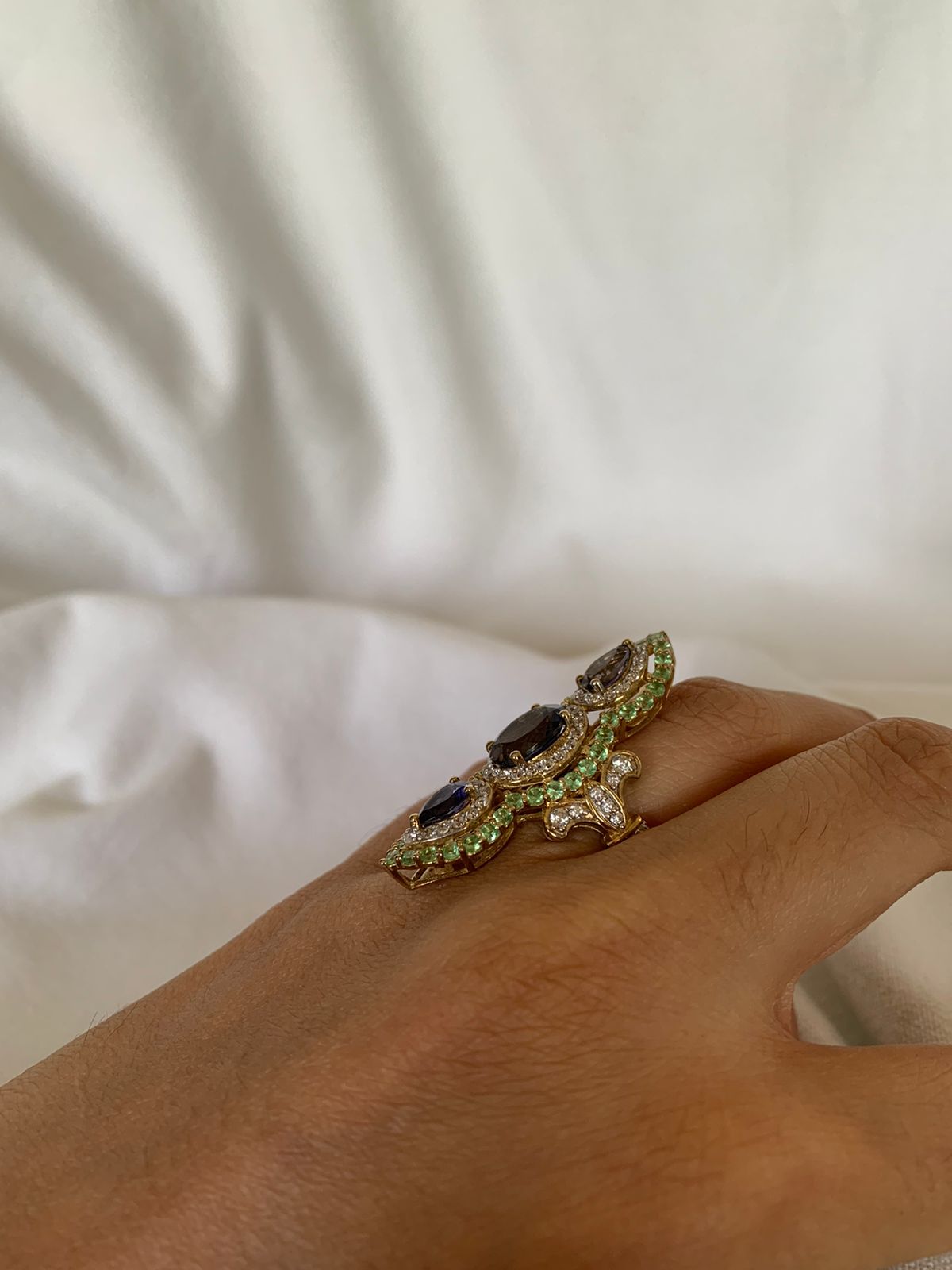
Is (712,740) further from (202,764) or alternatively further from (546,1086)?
(202,764)

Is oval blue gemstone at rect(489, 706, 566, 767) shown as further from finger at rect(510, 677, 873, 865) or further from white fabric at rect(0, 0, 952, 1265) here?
white fabric at rect(0, 0, 952, 1265)

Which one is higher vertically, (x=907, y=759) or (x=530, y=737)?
(x=530, y=737)

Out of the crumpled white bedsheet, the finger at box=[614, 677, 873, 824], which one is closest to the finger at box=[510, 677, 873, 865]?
the finger at box=[614, 677, 873, 824]

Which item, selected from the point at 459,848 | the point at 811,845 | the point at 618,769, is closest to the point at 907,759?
the point at 811,845

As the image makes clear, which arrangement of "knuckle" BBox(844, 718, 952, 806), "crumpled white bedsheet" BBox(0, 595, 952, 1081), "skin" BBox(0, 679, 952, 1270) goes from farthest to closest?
"crumpled white bedsheet" BBox(0, 595, 952, 1081), "knuckle" BBox(844, 718, 952, 806), "skin" BBox(0, 679, 952, 1270)

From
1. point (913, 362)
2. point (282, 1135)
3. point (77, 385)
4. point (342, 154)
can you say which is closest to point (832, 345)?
point (913, 362)

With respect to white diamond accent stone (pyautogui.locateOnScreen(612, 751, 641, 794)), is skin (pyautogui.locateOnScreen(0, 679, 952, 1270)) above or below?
below
